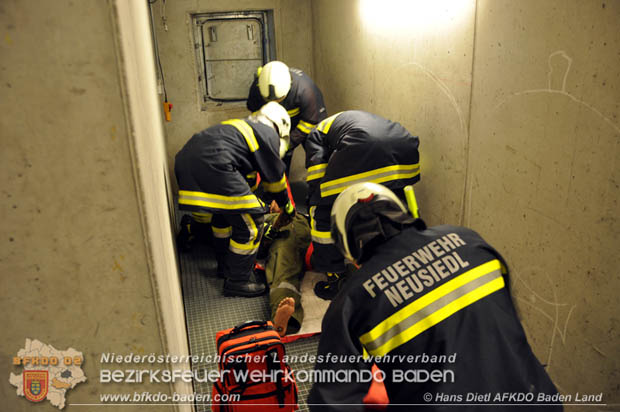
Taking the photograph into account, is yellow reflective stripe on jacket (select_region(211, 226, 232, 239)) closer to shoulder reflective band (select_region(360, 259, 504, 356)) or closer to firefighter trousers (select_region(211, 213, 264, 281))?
firefighter trousers (select_region(211, 213, 264, 281))

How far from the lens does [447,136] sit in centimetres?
285

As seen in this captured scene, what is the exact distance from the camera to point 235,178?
3.10 meters

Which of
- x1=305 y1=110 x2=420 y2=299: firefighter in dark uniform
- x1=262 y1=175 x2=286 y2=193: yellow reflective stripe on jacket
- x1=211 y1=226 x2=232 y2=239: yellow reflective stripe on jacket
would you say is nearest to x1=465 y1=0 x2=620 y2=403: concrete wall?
x1=305 y1=110 x2=420 y2=299: firefighter in dark uniform

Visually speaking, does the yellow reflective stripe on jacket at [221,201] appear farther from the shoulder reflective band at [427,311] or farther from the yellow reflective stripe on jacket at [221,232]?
the shoulder reflective band at [427,311]

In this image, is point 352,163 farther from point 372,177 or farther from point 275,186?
point 275,186

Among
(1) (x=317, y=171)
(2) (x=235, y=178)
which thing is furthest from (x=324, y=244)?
(2) (x=235, y=178)

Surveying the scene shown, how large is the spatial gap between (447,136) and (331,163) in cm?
78

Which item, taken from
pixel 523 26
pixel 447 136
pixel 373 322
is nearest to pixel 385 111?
pixel 447 136

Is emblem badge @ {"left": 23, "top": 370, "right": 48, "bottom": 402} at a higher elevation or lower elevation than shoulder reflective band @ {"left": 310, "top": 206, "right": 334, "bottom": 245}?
higher

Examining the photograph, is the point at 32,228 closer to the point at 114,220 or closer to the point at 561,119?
the point at 114,220

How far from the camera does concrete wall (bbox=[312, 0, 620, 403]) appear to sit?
175cm

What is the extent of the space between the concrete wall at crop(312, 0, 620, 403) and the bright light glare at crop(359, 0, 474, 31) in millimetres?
12

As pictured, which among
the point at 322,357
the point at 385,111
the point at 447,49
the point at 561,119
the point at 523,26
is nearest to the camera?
the point at 322,357

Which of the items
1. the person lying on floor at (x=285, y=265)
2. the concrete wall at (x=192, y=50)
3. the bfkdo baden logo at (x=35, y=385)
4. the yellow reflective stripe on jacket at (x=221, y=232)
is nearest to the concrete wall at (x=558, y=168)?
the person lying on floor at (x=285, y=265)
